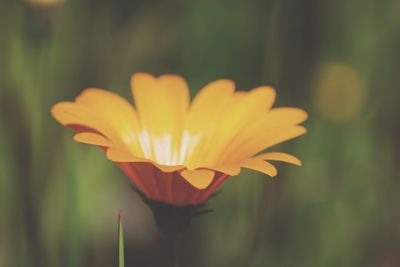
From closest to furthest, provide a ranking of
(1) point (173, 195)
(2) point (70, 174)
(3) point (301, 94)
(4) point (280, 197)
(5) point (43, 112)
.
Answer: (1) point (173, 195) → (2) point (70, 174) → (5) point (43, 112) → (4) point (280, 197) → (3) point (301, 94)

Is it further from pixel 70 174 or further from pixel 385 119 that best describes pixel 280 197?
pixel 70 174

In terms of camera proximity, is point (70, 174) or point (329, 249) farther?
point (329, 249)

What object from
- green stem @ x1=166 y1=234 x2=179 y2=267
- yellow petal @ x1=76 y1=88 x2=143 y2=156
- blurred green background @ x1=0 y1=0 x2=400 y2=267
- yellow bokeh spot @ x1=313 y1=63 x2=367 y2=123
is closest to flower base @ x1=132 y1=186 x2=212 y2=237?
green stem @ x1=166 y1=234 x2=179 y2=267

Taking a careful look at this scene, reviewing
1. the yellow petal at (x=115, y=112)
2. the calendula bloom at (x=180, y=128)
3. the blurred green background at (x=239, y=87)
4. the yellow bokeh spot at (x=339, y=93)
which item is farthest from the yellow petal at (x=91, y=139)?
the yellow bokeh spot at (x=339, y=93)

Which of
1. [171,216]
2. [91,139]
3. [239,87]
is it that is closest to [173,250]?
[171,216]

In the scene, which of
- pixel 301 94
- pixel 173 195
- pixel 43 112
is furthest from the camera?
pixel 301 94

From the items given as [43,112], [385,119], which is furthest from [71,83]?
[385,119]

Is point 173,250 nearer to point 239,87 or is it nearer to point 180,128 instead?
point 180,128
